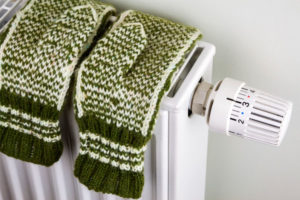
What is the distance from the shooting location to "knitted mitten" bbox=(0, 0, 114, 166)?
0.50m

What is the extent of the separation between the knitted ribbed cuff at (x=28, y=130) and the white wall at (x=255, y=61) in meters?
0.20

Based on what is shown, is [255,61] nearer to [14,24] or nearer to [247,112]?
[247,112]

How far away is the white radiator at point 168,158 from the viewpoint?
0.50 meters

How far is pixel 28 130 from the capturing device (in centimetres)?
55

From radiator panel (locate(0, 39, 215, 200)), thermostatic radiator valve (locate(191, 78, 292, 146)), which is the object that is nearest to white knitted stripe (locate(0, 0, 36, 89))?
radiator panel (locate(0, 39, 215, 200))

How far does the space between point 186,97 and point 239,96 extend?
0.06 m

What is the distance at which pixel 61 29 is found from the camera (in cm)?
51

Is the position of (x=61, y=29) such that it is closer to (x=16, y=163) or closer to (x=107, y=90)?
(x=107, y=90)

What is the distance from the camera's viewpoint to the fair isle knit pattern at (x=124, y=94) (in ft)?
1.53

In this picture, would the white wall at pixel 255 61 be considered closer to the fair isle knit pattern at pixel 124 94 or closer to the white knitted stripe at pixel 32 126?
the fair isle knit pattern at pixel 124 94

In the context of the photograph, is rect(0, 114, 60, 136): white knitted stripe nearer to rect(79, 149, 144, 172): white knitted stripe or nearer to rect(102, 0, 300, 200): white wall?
A: rect(79, 149, 144, 172): white knitted stripe

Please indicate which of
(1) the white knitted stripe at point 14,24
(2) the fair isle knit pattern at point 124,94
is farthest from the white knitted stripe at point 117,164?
(1) the white knitted stripe at point 14,24

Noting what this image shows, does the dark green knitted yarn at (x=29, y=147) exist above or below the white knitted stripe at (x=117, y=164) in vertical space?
below

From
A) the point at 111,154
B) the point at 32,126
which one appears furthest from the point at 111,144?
the point at 32,126
